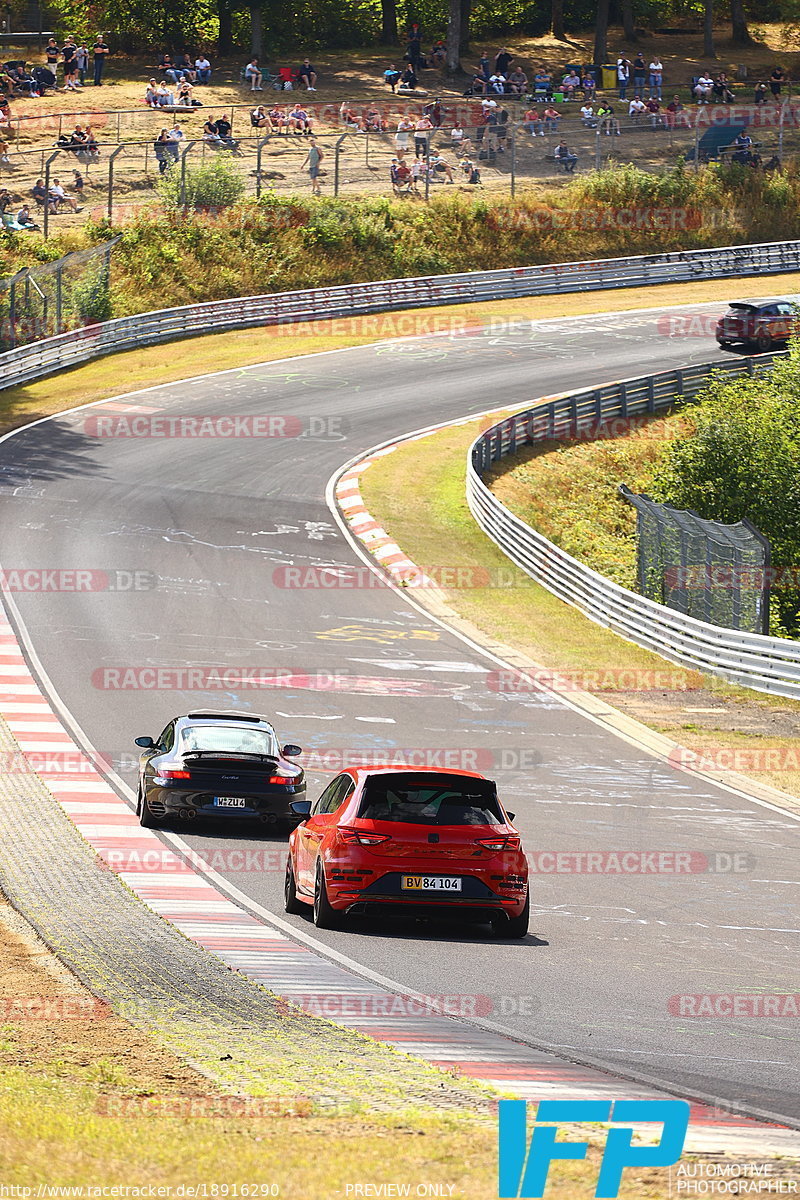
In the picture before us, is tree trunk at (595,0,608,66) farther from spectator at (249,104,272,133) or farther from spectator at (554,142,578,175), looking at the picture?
spectator at (249,104,272,133)

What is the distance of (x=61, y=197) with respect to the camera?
59000mm

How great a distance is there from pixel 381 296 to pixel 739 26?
4968cm

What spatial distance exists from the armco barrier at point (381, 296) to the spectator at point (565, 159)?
5.35m

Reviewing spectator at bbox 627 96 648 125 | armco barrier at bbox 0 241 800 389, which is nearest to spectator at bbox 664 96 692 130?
spectator at bbox 627 96 648 125

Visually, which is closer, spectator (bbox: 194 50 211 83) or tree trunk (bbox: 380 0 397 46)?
spectator (bbox: 194 50 211 83)

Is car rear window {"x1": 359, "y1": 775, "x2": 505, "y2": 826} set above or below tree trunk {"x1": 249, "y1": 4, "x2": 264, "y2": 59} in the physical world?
below

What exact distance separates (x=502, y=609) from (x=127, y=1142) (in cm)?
2590

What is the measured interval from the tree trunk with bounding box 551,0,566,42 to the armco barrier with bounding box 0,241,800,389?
101ft

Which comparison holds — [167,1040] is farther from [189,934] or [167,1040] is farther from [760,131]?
[760,131]

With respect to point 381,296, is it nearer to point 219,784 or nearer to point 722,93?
point 722,93

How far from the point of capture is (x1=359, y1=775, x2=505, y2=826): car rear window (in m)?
12.5

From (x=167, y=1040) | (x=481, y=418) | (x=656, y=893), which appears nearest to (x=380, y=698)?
(x=656, y=893)

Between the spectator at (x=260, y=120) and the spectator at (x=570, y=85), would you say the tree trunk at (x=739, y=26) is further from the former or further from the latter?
the spectator at (x=260, y=120)

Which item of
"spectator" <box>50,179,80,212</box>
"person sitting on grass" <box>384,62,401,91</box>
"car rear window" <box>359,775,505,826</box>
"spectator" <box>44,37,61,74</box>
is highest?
"spectator" <box>44,37,61,74</box>
